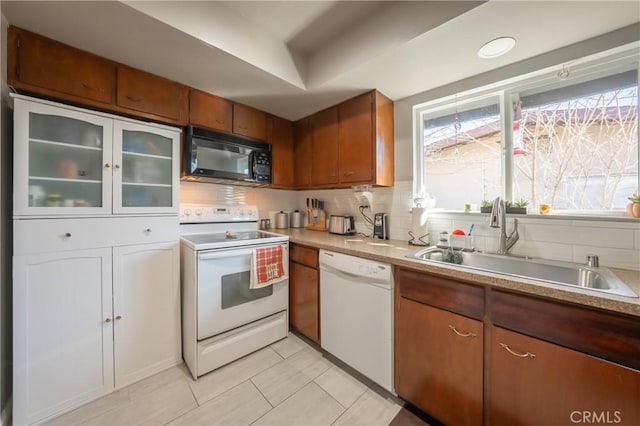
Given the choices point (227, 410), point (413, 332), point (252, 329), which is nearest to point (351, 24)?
point (413, 332)

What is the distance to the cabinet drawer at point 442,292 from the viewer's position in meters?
1.11

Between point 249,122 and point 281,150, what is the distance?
0.44 meters

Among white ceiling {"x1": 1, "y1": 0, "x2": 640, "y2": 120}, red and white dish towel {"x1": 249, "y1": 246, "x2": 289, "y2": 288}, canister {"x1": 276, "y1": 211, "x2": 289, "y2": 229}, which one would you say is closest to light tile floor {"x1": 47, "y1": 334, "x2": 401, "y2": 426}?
red and white dish towel {"x1": 249, "y1": 246, "x2": 289, "y2": 288}

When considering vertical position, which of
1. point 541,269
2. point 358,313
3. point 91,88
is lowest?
point 358,313

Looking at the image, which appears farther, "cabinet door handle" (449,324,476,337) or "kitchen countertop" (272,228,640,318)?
"cabinet door handle" (449,324,476,337)

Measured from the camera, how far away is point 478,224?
1680mm

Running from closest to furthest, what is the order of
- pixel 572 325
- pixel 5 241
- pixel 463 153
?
pixel 572 325, pixel 5 241, pixel 463 153

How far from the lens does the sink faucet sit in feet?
4.81

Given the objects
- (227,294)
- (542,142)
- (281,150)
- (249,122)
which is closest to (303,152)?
(281,150)

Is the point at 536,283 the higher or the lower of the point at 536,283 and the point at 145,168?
the lower

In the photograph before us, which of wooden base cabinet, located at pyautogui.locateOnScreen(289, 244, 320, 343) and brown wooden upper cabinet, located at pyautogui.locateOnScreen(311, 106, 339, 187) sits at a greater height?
brown wooden upper cabinet, located at pyautogui.locateOnScreen(311, 106, 339, 187)

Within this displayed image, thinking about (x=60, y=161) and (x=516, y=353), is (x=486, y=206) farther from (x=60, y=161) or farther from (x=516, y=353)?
(x=60, y=161)

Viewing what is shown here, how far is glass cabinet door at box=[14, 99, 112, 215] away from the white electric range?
0.64m

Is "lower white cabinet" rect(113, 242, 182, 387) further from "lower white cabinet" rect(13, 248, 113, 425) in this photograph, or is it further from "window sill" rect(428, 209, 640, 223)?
"window sill" rect(428, 209, 640, 223)
